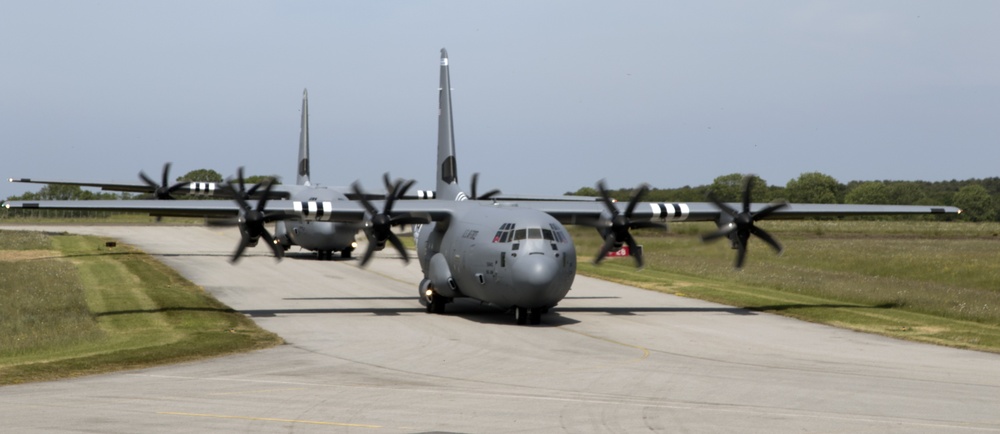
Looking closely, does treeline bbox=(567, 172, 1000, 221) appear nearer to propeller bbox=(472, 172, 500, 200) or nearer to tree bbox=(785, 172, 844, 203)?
tree bbox=(785, 172, 844, 203)

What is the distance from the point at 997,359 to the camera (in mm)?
24672

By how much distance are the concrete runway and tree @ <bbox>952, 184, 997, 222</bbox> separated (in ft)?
341

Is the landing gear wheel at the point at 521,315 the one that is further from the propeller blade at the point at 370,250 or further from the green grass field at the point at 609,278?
the green grass field at the point at 609,278

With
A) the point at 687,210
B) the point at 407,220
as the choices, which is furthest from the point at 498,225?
the point at 687,210

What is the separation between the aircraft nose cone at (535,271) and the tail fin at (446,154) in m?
10.6

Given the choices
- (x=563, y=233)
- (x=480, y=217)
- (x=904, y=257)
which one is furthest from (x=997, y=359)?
(x=904, y=257)

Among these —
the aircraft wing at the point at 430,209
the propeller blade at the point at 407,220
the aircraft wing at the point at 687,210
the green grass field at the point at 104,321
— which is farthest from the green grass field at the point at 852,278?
the green grass field at the point at 104,321

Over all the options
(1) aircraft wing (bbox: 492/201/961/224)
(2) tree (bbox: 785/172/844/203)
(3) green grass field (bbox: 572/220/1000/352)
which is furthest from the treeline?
(1) aircraft wing (bbox: 492/201/961/224)

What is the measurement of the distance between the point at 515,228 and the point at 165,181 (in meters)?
29.0

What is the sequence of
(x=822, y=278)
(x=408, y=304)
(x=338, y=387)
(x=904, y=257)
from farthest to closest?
1. (x=904, y=257)
2. (x=822, y=278)
3. (x=408, y=304)
4. (x=338, y=387)

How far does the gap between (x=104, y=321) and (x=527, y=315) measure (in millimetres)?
12389

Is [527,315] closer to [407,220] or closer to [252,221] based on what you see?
[407,220]

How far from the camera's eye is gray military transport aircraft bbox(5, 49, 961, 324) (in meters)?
29.8

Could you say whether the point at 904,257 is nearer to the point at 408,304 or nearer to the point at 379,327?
the point at 408,304
